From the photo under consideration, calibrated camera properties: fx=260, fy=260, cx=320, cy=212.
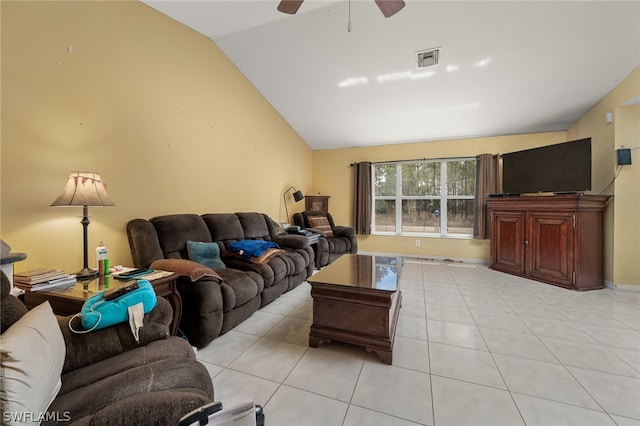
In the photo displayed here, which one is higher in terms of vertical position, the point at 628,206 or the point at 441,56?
the point at 441,56

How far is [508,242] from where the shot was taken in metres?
4.06

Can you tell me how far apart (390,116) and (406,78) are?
3.08 ft

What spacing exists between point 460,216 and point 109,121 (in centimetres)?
532

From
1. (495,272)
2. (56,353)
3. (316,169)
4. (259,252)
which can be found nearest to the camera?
(56,353)

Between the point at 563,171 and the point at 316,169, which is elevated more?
the point at 316,169

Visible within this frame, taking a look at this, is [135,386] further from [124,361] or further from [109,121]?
[109,121]

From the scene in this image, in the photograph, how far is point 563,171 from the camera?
3.54 m

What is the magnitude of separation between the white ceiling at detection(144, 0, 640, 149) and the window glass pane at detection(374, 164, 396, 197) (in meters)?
1.16

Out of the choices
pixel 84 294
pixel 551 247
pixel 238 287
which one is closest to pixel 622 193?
pixel 551 247

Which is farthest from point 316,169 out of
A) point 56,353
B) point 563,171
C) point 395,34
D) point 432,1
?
point 56,353

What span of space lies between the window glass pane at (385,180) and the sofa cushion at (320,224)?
1448 millimetres

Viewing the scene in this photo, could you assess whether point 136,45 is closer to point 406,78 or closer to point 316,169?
point 406,78

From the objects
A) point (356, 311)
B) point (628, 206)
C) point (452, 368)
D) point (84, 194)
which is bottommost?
point (452, 368)

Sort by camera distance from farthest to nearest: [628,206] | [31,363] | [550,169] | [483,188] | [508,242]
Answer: [483,188], [508,242], [550,169], [628,206], [31,363]
